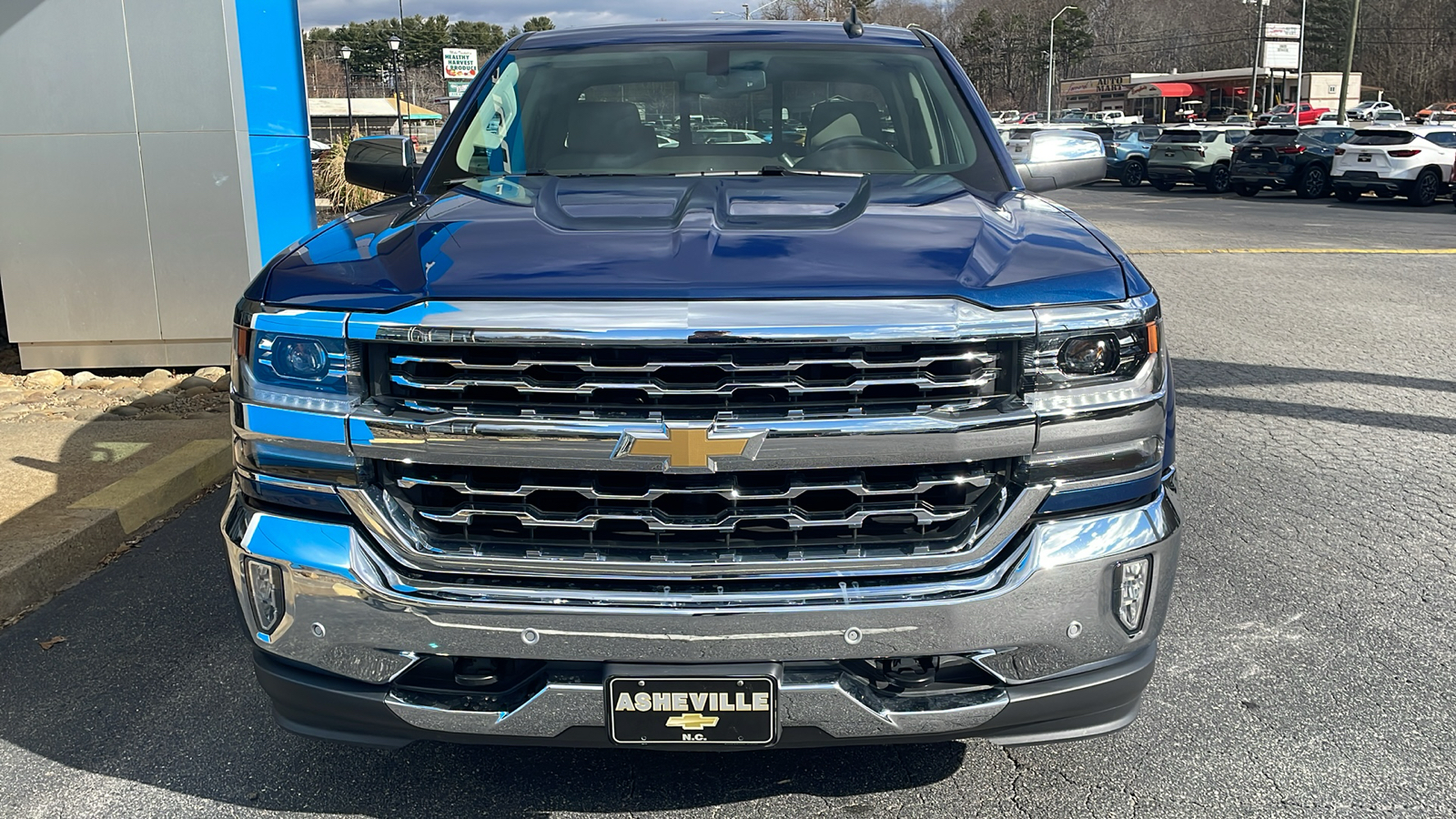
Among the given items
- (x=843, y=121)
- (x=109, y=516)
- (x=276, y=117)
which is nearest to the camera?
(x=843, y=121)

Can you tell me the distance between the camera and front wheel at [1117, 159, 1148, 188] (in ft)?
105

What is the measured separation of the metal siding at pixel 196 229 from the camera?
25.6ft

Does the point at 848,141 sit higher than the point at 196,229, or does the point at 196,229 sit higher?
the point at 848,141

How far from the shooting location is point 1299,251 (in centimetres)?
1532

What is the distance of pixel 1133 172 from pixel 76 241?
28.8m

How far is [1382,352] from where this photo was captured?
8531mm

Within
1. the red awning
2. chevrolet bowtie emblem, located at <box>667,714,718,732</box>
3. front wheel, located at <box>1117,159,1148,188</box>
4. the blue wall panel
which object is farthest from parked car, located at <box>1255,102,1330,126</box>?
chevrolet bowtie emblem, located at <box>667,714,718,732</box>

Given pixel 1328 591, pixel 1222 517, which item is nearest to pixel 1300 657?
pixel 1328 591

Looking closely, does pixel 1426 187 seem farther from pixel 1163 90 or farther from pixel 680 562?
pixel 1163 90

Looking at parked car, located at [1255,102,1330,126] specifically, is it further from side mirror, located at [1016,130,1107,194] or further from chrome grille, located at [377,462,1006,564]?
Answer: chrome grille, located at [377,462,1006,564]

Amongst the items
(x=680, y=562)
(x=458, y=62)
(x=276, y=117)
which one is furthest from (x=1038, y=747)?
(x=458, y=62)

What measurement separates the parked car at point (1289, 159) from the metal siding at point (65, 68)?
23.7 metres

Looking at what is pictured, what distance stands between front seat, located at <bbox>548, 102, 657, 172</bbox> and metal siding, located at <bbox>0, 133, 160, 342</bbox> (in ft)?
16.6

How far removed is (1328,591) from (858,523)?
263cm
